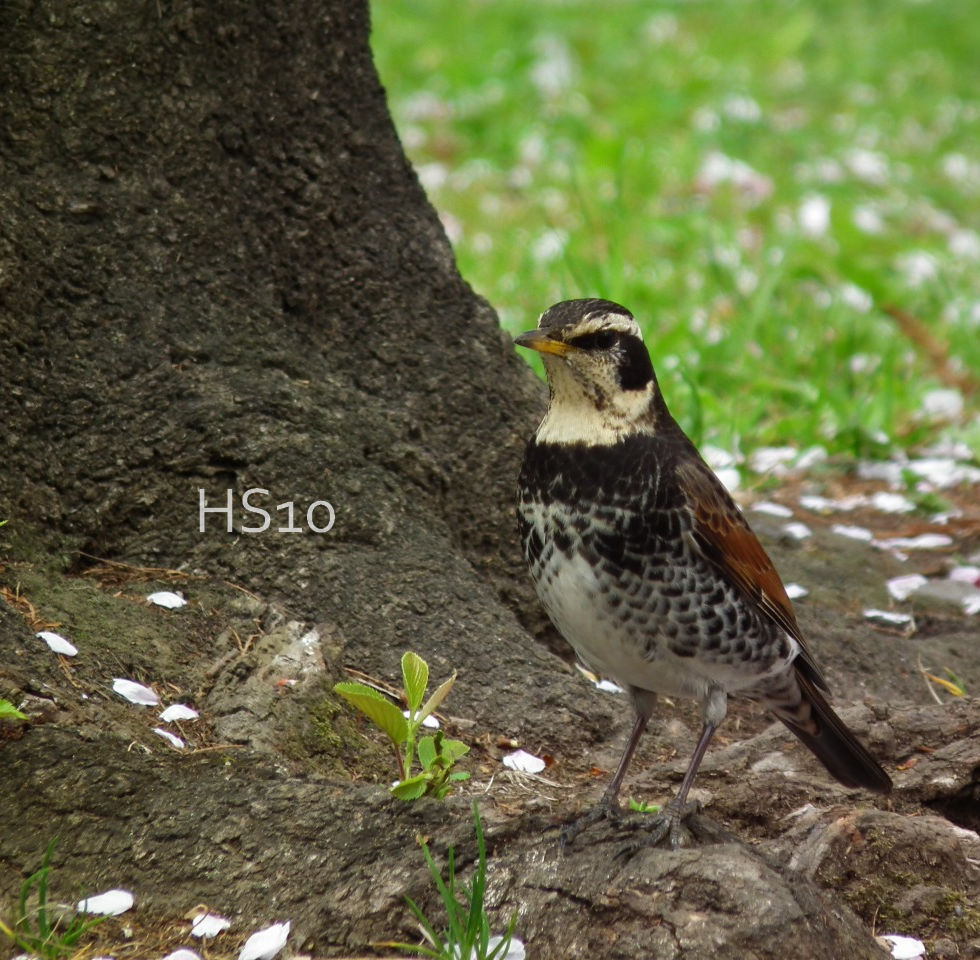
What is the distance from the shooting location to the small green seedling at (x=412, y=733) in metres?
3.20

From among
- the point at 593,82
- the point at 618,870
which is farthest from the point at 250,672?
the point at 593,82

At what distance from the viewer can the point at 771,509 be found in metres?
5.91

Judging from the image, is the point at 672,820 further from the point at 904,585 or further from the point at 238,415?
the point at 904,585

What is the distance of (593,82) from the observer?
41.8 feet

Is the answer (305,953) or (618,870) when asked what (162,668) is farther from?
(618,870)

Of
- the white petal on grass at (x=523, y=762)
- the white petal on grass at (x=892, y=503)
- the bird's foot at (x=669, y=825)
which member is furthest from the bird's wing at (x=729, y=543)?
the white petal on grass at (x=892, y=503)

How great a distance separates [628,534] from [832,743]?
0.97m

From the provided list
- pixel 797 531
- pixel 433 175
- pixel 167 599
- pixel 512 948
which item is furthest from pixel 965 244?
pixel 512 948

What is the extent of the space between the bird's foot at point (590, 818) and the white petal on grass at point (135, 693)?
43.7 inches

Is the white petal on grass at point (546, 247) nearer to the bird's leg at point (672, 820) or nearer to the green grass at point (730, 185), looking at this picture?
the green grass at point (730, 185)

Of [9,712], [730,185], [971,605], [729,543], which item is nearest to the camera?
[9,712]

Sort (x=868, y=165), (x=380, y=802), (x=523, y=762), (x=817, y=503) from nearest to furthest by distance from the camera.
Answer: (x=380, y=802) < (x=523, y=762) < (x=817, y=503) < (x=868, y=165)

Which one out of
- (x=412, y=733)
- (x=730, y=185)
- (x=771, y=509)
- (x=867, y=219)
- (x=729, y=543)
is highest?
(x=730, y=185)

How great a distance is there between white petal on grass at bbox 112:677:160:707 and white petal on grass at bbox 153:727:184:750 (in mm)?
98
